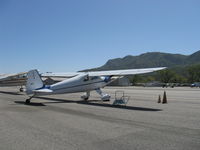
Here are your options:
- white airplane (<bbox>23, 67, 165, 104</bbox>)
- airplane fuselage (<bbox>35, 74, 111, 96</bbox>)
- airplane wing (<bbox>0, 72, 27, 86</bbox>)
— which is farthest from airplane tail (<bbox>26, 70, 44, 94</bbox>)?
airplane wing (<bbox>0, 72, 27, 86</bbox>)

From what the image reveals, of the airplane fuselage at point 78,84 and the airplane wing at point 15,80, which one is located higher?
the airplane wing at point 15,80

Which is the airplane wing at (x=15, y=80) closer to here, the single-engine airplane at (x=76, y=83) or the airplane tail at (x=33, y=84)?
the single-engine airplane at (x=76, y=83)

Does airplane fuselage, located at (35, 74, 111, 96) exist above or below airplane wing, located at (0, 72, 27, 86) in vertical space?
below

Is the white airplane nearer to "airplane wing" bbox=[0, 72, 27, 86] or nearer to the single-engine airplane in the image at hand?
the single-engine airplane

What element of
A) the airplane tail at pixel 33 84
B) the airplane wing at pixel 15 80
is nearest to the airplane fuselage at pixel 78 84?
the airplane tail at pixel 33 84

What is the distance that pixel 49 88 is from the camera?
17406 mm

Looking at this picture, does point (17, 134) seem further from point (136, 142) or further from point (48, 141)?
point (136, 142)

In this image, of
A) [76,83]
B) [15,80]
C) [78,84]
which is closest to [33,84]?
[76,83]

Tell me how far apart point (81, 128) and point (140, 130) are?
1.97 metres

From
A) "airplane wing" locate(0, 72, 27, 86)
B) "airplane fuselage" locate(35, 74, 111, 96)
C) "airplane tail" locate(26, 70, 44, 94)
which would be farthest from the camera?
"airplane wing" locate(0, 72, 27, 86)

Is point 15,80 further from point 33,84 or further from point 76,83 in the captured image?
point 33,84

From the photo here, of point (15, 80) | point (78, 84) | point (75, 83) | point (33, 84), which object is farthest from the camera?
point (15, 80)

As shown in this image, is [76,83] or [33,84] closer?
[33,84]

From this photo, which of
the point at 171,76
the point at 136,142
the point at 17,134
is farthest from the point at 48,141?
the point at 171,76
